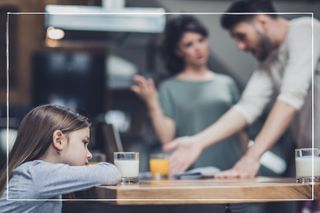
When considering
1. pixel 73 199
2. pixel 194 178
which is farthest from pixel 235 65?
pixel 73 199

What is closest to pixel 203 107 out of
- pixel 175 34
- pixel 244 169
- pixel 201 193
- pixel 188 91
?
pixel 188 91

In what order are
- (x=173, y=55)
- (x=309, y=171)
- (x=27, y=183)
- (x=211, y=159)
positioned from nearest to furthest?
(x=27, y=183) < (x=309, y=171) < (x=211, y=159) < (x=173, y=55)

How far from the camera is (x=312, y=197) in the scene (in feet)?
8.80

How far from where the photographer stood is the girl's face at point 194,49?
3945 mm

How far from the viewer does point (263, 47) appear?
3.54 meters

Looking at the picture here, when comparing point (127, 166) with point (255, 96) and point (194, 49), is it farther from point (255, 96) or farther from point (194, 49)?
point (194, 49)

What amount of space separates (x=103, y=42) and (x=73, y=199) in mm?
1825

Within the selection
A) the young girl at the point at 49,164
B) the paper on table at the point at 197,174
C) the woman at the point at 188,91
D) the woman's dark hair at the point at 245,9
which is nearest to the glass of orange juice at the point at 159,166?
the paper on table at the point at 197,174

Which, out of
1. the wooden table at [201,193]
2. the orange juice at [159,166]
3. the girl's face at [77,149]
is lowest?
the wooden table at [201,193]

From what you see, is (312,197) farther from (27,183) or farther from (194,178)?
(27,183)

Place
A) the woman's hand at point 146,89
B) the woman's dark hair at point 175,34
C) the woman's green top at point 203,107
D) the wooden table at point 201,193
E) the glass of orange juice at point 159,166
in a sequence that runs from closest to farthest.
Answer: the wooden table at point 201,193 → the glass of orange juice at point 159,166 → the woman's green top at point 203,107 → the woman's dark hair at point 175,34 → the woman's hand at point 146,89

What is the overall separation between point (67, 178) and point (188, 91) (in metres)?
1.52

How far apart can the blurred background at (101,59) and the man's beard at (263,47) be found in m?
0.08

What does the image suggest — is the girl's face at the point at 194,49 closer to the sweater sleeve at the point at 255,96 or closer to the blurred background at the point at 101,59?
the blurred background at the point at 101,59
